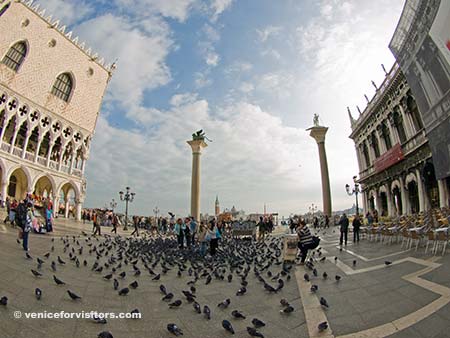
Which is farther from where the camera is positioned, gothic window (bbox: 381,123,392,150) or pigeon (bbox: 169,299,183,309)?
gothic window (bbox: 381,123,392,150)

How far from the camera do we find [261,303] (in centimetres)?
470

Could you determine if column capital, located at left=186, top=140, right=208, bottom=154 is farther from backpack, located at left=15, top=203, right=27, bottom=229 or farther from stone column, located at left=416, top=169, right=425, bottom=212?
backpack, located at left=15, top=203, right=27, bottom=229

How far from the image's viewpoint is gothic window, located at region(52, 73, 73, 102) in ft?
108

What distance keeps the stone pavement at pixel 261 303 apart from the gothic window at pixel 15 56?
1208 inches

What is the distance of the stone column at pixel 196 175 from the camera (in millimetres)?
27375

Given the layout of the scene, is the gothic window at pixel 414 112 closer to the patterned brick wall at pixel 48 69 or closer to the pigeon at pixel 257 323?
the pigeon at pixel 257 323

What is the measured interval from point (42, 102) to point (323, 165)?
34719 millimetres

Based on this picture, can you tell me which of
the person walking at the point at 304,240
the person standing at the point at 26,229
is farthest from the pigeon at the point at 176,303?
the person standing at the point at 26,229

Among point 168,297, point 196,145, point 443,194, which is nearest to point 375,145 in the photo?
point 443,194

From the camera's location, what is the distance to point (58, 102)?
32.3 meters

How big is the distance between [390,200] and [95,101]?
40.5 m

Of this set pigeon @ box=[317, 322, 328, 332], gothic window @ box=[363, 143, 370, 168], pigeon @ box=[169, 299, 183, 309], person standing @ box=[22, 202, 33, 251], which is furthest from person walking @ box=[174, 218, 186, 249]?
gothic window @ box=[363, 143, 370, 168]

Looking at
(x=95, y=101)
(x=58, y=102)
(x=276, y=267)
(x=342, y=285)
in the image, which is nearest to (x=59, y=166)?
(x=58, y=102)

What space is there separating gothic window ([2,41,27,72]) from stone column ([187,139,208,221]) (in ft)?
68.1
